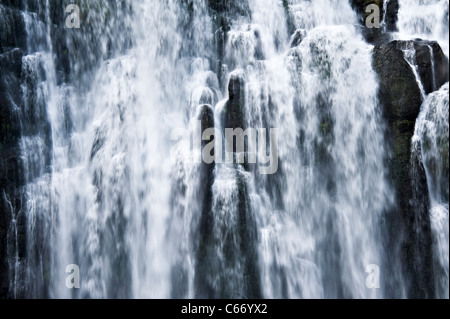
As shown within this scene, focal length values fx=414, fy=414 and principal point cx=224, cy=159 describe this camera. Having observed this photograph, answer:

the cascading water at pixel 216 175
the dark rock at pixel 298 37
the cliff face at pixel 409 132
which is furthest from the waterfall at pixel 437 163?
the dark rock at pixel 298 37

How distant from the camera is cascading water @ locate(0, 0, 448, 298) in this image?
34.2 ft

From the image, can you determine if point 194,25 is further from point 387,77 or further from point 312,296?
point 312,296

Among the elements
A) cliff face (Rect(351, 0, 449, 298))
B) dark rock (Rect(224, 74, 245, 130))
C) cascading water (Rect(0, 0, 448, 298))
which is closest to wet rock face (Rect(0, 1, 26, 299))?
cascading water (Rect(0, 0, 448, 298))

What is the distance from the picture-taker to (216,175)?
1107cm

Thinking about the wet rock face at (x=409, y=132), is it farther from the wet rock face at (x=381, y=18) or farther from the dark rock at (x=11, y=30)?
the dark rock at (x=11, y=30)

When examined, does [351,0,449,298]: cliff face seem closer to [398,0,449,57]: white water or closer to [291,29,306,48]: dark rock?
[398,0,449,57]: white water

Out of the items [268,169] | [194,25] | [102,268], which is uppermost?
[194,25]

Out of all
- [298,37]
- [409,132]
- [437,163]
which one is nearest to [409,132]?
[409,132]

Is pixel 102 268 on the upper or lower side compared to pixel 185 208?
lower

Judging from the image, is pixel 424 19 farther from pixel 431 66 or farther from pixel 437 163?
pixel 437 163

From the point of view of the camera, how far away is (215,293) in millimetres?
10141

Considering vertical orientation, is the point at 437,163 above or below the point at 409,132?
below

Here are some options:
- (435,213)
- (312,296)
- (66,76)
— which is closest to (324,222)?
(312,296)

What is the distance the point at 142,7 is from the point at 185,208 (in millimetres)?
7916
